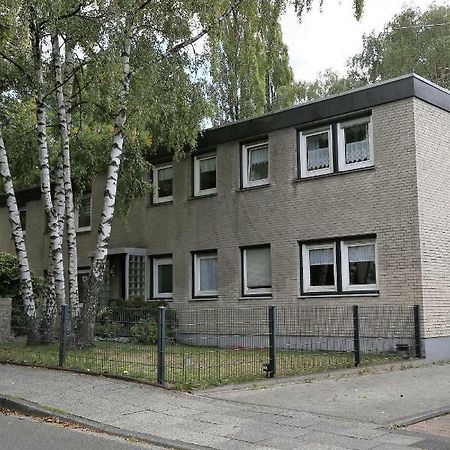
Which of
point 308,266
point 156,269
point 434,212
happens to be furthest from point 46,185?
point 434,212

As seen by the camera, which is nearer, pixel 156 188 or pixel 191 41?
pixel 191 41

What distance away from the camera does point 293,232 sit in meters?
17.4

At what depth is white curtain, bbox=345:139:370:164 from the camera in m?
16.2

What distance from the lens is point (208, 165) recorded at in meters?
20.0

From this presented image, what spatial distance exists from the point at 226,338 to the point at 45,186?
6.57 m

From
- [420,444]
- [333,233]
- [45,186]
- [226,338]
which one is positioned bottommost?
[420,444]

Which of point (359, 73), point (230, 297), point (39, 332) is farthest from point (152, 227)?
point (359, 73)

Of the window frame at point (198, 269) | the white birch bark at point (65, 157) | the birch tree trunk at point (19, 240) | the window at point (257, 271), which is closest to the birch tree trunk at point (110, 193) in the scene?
the white birch bark at point (65, 157)

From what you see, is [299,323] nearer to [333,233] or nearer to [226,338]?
[333,233]

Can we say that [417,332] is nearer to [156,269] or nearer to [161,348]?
[161,348]

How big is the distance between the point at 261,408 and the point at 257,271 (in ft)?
31.5

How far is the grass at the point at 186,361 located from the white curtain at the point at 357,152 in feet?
16.8

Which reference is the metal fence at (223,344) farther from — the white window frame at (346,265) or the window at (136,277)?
the window at (136,277)

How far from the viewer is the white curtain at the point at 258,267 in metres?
18.1
